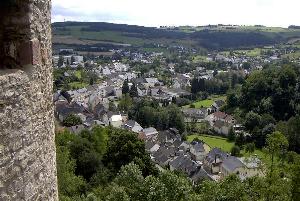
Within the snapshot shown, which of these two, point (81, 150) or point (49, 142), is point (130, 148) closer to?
point (81, 150)

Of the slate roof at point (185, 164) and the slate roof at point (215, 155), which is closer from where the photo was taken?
the slate roof at point (185, 164)

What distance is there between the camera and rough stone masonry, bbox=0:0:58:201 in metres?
3.82

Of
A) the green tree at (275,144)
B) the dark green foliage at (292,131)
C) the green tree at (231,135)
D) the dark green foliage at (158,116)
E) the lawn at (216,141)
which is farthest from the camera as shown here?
the dark green foliage at (158,116)

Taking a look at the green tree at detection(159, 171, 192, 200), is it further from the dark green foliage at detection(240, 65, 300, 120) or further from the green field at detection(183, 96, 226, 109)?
the green field at detection(183, 96, 226, 109)

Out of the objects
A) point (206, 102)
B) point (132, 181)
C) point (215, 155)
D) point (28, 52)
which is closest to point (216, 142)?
point (215, 155)

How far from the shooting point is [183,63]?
17925 cm

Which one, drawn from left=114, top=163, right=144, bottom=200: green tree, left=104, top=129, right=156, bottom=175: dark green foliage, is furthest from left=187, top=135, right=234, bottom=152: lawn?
left=114, top=163, right=144, bottom=200: green tree

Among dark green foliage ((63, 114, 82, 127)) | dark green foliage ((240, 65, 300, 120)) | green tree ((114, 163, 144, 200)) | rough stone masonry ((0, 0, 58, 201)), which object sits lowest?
dark green foliage ((63, 114, 82, 127))

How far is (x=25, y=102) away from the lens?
415 cm

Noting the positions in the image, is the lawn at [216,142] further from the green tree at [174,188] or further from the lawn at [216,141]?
the green tree at [174,188]

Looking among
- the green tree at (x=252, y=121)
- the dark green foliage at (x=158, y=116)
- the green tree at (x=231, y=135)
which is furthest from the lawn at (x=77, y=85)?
the green tree at (x=252, y=121)

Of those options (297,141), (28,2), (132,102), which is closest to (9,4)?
(28,2)

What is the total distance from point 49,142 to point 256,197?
18.3 metres

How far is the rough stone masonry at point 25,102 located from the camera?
382 cm
